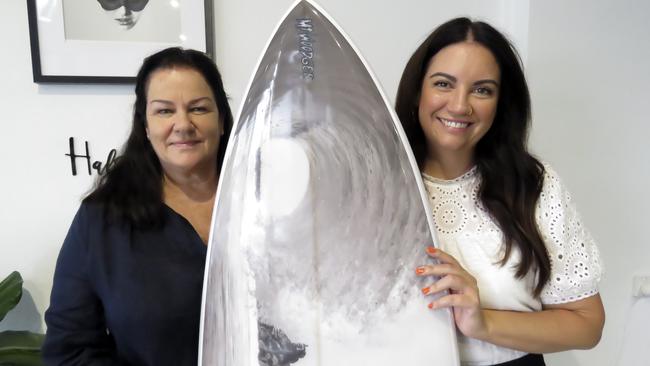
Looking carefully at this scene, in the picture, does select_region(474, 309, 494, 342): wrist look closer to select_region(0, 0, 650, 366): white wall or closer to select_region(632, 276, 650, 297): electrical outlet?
select_region(0, 0, 650, 366): white wall

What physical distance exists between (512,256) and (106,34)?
1099mm

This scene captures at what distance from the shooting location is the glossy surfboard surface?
67 centimetres

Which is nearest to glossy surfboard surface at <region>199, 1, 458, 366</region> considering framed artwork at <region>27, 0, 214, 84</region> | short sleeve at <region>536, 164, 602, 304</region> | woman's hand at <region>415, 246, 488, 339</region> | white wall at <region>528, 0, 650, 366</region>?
woman's hand at <region>415, 246, 488, 339</region>

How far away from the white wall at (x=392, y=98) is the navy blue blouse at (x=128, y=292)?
49 centimetres

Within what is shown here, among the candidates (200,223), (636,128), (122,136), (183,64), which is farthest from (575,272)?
(122,136)

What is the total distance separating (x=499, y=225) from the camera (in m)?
0.77

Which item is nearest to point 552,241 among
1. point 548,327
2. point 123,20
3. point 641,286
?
point 548,327

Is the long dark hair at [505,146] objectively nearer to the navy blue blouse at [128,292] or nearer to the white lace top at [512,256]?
A: the white lace top at [512,256]

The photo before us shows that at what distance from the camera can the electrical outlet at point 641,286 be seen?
1.44 meters

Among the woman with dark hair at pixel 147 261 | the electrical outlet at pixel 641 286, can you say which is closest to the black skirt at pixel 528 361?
the woman with dark hair at pixel 147 261

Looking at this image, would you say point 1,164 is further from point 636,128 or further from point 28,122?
point 636,128

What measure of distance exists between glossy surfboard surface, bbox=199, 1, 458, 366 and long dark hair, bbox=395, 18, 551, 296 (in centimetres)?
18

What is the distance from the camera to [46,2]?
3.59 ft

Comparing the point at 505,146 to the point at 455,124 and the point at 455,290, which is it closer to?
the point at 455,124
